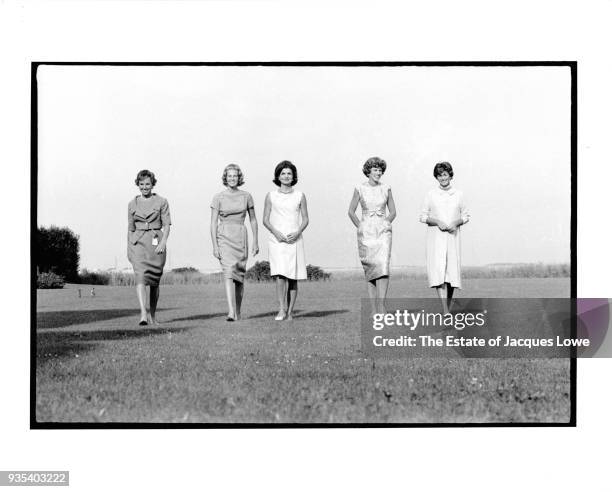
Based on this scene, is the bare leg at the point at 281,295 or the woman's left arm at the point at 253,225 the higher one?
the woman's left arm at the point at 253,225

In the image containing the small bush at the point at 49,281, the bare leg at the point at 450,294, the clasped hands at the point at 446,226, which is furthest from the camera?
the bare leg at the point at 450,294

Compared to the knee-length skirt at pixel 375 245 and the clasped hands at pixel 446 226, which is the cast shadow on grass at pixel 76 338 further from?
the clasped hands at pixel 446 226

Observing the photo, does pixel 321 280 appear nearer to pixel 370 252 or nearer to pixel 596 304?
pixel 370 252

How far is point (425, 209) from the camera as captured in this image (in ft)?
30.3

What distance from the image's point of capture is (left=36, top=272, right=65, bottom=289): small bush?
882cm

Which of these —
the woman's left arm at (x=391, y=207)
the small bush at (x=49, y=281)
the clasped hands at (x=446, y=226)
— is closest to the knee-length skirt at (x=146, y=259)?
the small bush at (x=49, y=281)

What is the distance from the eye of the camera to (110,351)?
9.11m

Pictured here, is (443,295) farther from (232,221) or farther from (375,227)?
(232,221)

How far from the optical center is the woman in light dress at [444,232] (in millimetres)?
9180

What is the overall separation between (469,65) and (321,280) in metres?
2.69

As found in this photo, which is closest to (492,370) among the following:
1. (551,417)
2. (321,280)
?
(551,417)

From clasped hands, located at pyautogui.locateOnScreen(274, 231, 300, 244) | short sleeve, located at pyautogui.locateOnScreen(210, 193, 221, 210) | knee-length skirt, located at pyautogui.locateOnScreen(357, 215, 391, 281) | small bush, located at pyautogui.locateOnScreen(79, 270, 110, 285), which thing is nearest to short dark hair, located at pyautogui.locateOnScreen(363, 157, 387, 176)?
knee-length skirt, located at pyautogui.locateOnScreen(357, 215, 391, 281)

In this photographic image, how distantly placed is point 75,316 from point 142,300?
28.5 inches

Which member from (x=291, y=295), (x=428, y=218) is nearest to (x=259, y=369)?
(x=291, y=295)
